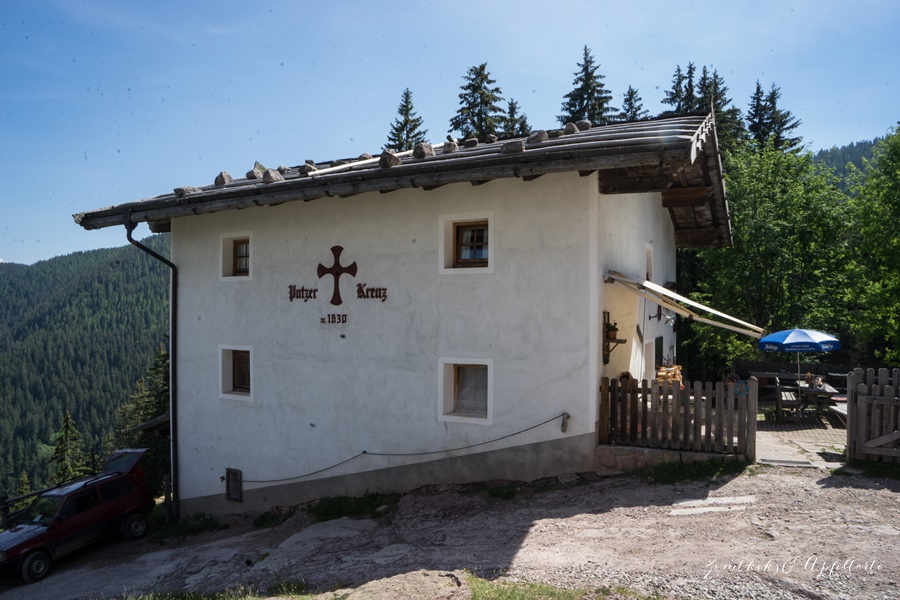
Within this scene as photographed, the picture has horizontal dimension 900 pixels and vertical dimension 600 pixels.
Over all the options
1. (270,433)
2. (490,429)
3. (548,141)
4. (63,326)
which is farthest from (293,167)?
(63,326)

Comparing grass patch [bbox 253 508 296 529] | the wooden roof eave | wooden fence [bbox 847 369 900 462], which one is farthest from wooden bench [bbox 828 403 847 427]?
grass patch [bbox 253 508 296 529]

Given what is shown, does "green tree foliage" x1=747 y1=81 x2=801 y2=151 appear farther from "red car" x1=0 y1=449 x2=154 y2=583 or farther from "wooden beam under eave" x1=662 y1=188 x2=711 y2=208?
"red car" x1=0 y1=449 x2=154 y2=583

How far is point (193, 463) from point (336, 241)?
6131 mm

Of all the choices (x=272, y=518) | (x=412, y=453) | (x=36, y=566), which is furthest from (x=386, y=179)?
(x=36, y=566)

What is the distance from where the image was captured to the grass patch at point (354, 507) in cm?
998

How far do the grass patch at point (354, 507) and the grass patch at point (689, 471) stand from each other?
3948 mm

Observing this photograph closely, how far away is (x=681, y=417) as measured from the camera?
30.2 feet

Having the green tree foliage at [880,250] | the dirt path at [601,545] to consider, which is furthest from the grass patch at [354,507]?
the green tree foliage at [880,250]

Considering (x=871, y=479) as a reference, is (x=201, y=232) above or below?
above

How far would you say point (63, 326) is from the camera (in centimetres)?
16388

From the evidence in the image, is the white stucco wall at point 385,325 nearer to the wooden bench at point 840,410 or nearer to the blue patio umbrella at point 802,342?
the blue patio umbrella at point 802,342

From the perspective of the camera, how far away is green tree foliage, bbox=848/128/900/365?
19.0 metres

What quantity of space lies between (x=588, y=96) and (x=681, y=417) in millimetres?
26724

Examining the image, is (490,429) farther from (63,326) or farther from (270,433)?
(63,326)
